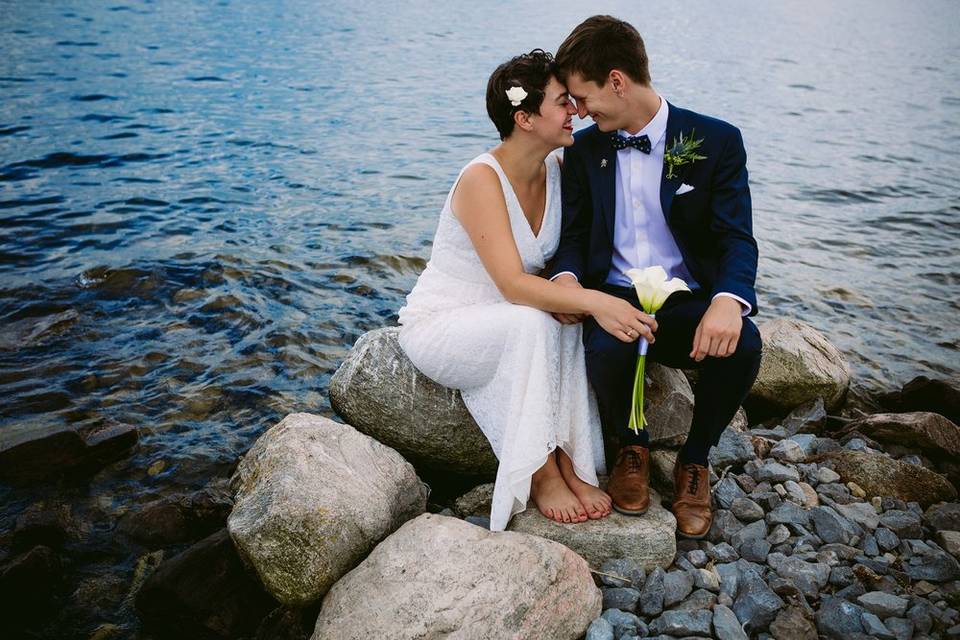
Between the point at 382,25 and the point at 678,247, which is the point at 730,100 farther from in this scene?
the point at 678,247

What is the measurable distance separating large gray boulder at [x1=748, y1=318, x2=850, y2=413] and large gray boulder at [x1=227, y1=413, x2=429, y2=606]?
9.49ft

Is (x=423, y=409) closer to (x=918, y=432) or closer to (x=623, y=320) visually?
(x=623, y=320)

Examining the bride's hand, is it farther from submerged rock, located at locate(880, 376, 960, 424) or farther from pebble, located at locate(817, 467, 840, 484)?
submerged rock, located at locate(880, 376, 960, 424)

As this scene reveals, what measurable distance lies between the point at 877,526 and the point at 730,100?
18.1 meters

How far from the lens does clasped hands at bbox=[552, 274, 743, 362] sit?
3523 mm

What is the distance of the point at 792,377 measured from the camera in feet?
17.9

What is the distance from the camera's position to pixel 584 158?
4211 millimetres

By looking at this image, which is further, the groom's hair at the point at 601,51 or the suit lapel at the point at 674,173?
the suit lapel at the point at 674,173

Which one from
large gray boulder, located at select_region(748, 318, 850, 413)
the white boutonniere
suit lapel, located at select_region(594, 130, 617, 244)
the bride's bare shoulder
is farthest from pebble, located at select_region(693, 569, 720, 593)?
large gray boulder, located at select_region(748, 318, 850, 413)

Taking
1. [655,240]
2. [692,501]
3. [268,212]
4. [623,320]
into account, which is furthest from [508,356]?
[268,212]

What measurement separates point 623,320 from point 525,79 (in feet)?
4.41

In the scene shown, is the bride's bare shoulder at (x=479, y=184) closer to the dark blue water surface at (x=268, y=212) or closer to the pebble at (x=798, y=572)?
the pebble at (x=798, y=572)

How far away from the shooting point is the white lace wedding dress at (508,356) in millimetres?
3676

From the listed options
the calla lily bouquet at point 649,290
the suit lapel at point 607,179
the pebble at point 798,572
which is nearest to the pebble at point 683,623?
the pebble at point 798,572
